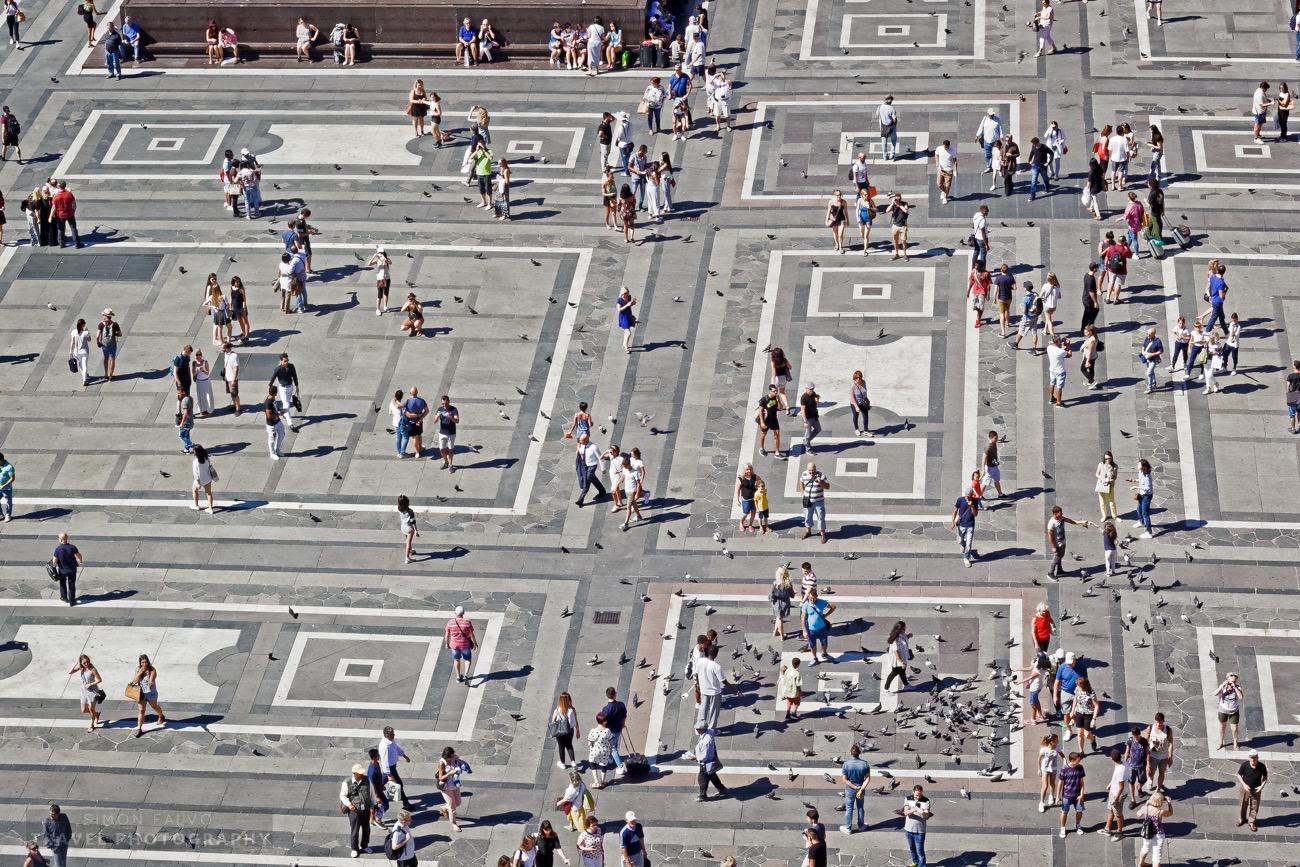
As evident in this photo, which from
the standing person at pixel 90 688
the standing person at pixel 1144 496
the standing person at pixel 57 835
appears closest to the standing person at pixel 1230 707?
the standing person at pixel 1144 496

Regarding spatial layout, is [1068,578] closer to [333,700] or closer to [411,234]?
[333,700]

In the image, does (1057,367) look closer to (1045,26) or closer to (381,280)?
(381,280)

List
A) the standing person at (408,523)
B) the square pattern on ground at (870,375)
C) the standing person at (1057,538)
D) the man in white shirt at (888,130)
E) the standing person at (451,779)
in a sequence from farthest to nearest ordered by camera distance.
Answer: the man in white shirt at (888,130), the square pattern on ground at (870,375), the standing person at (408,523), the standing person at (1057,538), the standing person at (451,779)

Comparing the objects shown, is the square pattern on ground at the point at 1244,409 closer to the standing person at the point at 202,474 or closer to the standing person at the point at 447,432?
the standing person at the point at 447,432

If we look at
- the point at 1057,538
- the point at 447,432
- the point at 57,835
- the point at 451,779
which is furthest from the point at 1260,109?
the point at 57,835

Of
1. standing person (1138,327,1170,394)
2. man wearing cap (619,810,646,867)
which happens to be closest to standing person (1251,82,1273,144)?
standing person (1138,327,1170,394)

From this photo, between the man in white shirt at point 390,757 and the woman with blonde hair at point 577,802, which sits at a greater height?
the man in white shirt at point 390,757

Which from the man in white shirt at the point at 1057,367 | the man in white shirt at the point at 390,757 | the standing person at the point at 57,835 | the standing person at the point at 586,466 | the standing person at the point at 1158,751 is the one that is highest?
the man in white shirt at the point at 1057,367
